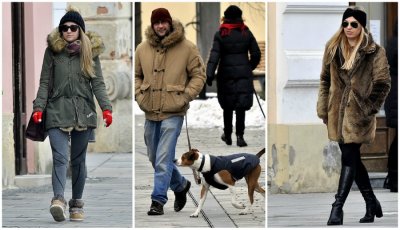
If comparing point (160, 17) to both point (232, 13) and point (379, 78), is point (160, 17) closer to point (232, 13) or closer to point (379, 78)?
point (232, 13)

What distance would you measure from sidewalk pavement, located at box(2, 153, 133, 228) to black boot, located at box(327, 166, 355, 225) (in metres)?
1.29

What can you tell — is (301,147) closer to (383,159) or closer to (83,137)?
(383,159)

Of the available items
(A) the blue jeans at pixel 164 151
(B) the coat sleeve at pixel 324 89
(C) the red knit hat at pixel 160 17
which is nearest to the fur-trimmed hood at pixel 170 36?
(C) the red knit hat at pixel 160 17

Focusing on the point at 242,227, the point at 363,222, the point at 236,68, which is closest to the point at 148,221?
the point at 242,227

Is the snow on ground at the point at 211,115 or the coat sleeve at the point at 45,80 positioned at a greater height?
the coat sleeve at the point at 45,80

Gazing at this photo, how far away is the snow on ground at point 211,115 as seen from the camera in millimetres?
8445

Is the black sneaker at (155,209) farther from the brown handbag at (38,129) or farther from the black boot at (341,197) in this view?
the black boot at (341,197)

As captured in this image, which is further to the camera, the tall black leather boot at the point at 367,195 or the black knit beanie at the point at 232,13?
the tall black leather boot at the point at 367,195

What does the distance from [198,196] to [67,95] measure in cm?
110

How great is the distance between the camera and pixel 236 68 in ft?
34.1

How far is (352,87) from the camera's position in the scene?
8484 mm

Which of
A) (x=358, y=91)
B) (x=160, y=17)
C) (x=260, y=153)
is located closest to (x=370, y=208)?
(x=358, y=91)

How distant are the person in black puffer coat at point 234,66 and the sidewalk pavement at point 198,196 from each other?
0.12 meters

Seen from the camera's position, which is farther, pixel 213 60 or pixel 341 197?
pixel 213 60
